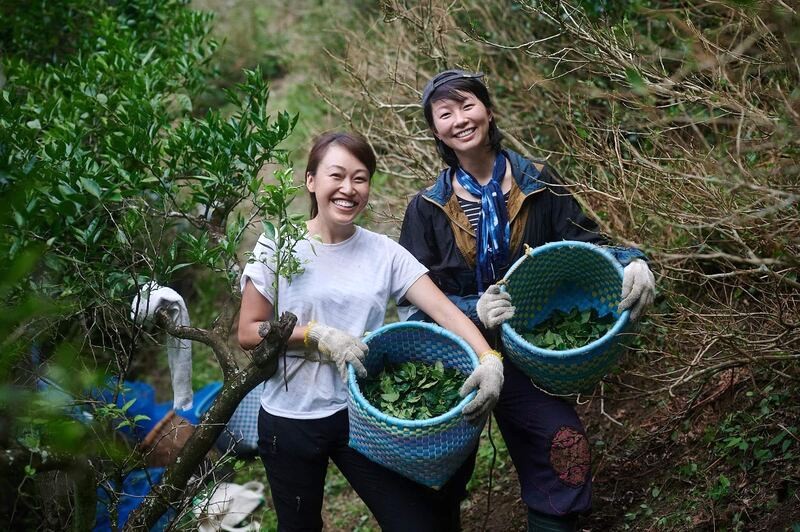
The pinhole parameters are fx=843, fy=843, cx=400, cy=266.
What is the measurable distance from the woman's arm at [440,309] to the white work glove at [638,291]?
1.57 ft

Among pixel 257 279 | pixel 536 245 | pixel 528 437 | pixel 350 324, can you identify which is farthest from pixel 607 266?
pixel 257 279

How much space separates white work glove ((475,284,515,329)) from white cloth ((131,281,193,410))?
1.06m

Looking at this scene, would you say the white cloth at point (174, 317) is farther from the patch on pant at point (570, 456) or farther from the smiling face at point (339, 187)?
the patch on pant at point (570, 456)

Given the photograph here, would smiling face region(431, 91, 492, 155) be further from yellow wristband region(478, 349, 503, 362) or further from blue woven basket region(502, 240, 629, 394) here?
yellow wristband region(478, 349, 503, 362)

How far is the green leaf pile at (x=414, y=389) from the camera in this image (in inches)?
108

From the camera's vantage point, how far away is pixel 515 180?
119 inches

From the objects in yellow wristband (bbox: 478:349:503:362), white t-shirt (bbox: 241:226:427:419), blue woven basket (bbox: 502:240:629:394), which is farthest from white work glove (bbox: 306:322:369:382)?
blue woven basket (bbox: 502:240:629:394)

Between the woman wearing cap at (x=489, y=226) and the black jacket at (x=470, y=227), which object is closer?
the woman wearing cap at (x=489, y=226)

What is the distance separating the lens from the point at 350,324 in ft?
9.12

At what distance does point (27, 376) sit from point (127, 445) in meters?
1.49

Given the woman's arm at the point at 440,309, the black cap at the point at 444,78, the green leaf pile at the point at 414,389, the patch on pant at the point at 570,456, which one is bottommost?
the patch on pant at the point at 570,456

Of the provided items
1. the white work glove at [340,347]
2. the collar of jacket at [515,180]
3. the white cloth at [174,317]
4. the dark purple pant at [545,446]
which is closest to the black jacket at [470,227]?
the collar of jacket at [515,180]

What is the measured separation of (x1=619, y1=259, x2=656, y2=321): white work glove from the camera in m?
2.66

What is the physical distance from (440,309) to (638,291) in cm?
65
